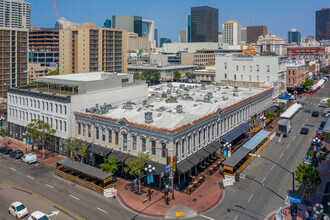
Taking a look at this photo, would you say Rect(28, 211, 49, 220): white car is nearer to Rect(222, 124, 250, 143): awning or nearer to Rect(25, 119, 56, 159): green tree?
Rect(25, 119, 56, 159): green tree

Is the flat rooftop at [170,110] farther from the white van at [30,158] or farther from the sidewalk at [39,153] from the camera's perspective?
the white van at [30,158]

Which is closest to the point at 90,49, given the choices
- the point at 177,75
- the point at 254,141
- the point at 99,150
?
the point at 177,75

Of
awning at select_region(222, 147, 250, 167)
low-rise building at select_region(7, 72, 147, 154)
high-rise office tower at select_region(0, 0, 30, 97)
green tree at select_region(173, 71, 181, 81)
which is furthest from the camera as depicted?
green tree at select_region(173, 71, 181, 81)

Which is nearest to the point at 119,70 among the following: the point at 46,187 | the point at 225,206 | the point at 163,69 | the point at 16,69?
the point at 163,69

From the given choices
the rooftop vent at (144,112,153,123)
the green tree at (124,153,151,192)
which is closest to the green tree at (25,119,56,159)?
the rooftop vent at (144,112,153,123)

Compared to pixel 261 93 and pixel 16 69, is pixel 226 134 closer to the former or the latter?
pixel 261 93
